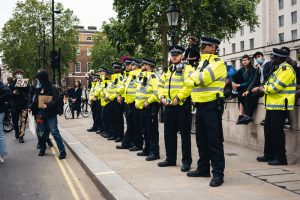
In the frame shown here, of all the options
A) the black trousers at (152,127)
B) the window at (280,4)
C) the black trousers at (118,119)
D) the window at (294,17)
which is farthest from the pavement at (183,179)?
the window at (280,4)

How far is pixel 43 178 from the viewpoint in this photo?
275 inches

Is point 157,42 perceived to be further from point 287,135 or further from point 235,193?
point 235,193

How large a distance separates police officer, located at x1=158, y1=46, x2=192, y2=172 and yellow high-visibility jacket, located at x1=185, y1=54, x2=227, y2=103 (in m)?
0.74

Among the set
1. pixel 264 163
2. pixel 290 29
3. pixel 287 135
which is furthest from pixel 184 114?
pixel 290 29

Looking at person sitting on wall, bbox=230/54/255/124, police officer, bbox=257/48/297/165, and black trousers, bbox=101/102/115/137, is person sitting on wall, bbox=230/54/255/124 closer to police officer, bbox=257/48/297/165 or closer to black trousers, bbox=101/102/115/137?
police officer, bbox=257/48/297/165

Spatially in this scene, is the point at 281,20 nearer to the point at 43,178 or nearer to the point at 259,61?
the point at 259,61

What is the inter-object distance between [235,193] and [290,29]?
47.0m

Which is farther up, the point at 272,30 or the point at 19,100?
the point at 272,30

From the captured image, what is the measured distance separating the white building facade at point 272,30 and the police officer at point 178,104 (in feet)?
128

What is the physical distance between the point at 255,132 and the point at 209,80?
11.7 ft

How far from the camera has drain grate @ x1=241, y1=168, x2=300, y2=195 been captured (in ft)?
17.8

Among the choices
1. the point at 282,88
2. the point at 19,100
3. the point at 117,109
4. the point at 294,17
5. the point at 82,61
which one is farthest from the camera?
the point at 82,61

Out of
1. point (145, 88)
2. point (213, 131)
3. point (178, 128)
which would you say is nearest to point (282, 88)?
point (213, 131)

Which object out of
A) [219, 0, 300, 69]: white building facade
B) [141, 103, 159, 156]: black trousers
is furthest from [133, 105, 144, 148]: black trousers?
[219, 0, 300, 69]: white building facade
